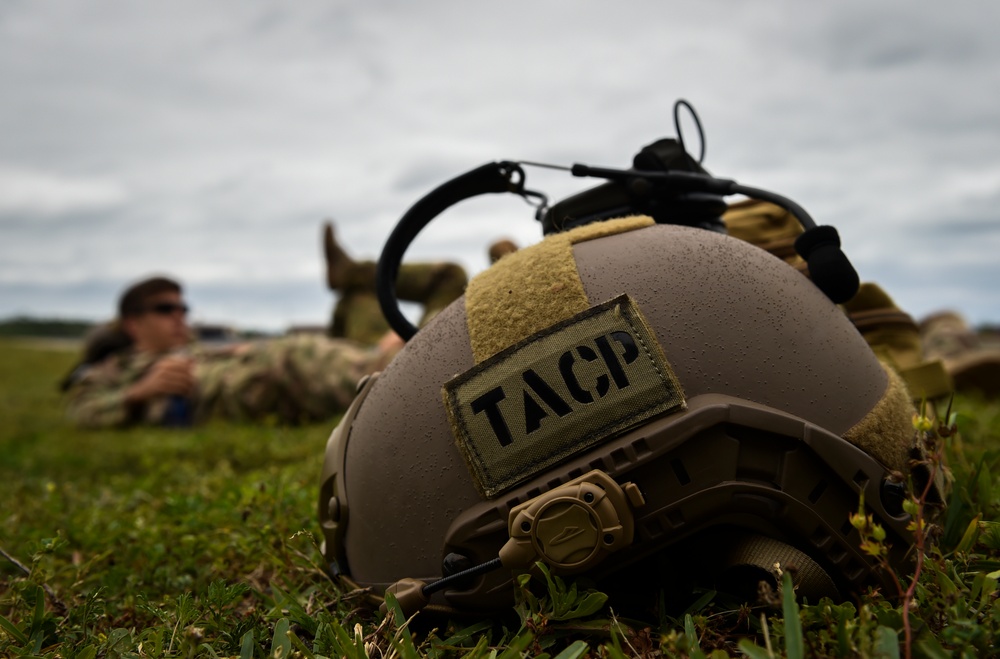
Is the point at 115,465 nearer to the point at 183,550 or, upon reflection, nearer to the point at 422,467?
the point at 183,550

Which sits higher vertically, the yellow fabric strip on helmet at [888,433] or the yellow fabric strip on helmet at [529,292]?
the yellow fabric strip on helmet at [529,292]

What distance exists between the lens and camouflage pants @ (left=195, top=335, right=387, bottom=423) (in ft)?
18.8

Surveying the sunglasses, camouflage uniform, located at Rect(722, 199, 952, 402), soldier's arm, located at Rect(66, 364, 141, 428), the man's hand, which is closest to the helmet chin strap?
camouflage uniform, located at Rect(722, 199, 952, 402)

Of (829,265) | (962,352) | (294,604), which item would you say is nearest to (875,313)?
(829,265)

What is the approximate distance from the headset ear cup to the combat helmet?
0.03 metres

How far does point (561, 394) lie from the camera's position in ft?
4.40

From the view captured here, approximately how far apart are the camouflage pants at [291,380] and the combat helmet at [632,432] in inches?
156

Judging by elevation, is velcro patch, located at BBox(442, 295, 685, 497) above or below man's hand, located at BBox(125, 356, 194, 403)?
above

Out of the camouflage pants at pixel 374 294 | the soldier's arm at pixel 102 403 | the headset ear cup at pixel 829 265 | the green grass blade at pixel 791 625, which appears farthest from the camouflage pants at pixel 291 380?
the green grass blade at pixel 791 625

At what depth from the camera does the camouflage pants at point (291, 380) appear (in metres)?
5.74

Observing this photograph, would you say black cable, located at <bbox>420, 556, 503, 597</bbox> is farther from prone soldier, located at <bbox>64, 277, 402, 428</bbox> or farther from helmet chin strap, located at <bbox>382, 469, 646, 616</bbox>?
prone soldier, located at <bbox>64, 277, 402, 428</bbox>

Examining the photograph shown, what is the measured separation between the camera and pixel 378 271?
1.78 m

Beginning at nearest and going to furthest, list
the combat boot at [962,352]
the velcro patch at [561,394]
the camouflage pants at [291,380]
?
the velcro patch at [561,394]
the combat boot at [962,352]
the camouflage pants at [291,380]

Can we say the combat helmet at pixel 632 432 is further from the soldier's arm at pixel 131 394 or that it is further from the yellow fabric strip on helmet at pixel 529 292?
the soldier's arm at pixel 131 394
